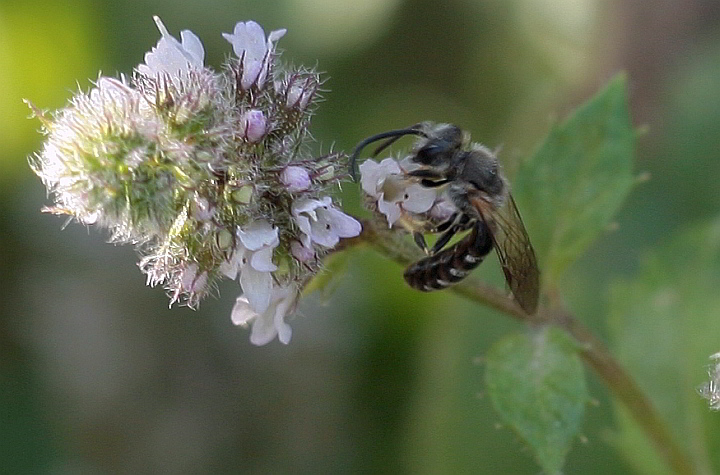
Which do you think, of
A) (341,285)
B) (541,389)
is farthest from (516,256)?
(341,285)

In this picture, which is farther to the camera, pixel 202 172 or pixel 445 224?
pixel 445 224

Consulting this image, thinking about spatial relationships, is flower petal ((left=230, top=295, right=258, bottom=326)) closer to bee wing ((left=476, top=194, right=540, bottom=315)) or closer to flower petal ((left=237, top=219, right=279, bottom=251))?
flower petal ((left=237, top=219, right=279, bottom=251))

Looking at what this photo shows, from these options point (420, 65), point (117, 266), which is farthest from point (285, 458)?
point (420, 65)

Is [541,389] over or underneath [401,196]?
underneath

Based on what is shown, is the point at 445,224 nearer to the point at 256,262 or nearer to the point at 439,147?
the point at 439,147

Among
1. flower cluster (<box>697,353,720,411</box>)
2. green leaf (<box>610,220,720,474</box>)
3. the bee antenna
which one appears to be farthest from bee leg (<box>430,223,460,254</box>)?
green leaf (<box>610,220,720,474</box>)
